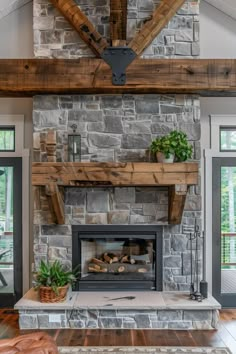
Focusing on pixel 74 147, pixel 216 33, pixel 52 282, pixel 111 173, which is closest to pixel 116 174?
pixel 111 173

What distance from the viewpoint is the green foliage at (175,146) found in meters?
4.54

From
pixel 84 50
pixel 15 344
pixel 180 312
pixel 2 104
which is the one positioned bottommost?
pixel 180 312

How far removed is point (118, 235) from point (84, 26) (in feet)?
8.27

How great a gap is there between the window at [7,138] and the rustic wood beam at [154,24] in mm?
2006

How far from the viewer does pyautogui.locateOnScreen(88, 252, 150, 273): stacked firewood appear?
5.05 m

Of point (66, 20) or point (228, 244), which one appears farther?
point (228, 244)

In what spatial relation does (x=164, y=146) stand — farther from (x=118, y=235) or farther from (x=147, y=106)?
(x=118, y=235)

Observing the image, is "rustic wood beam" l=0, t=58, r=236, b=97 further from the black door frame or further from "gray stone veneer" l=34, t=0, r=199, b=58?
the black door frame

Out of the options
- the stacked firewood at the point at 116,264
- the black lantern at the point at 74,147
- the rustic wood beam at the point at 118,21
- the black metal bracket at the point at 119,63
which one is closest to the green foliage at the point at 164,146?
the black metal bracket at the point at 119,63

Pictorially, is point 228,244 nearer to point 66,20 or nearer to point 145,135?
point 145,135

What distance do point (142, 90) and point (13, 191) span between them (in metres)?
2.21

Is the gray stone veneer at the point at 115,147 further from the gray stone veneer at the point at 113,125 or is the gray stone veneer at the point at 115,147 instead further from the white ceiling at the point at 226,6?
the white ceiling at the point at 226,6

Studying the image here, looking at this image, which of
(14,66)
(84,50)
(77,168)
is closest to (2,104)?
(14,66)

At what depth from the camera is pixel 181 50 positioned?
16.2ft
